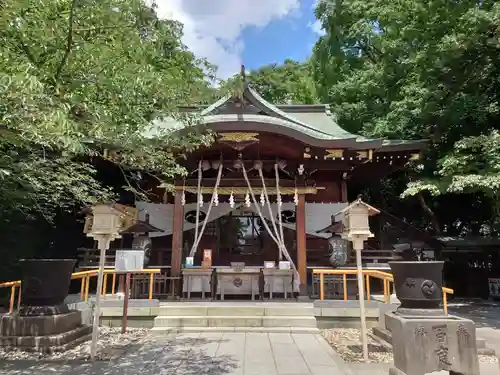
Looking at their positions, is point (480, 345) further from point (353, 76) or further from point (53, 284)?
point (353, 76)

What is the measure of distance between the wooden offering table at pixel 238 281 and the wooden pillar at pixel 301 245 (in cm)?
113

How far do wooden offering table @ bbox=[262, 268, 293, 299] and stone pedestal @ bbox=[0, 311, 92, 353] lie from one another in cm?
448

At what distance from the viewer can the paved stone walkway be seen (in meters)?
4.54

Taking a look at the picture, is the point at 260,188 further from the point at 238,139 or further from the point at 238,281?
the point at 238,281

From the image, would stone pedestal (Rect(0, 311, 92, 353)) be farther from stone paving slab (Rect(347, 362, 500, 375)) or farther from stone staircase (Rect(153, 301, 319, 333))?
stone paving slab (Rect(347, 362, 500, 375))

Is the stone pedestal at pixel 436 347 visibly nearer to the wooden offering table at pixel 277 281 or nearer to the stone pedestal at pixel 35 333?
the stone pedestal at pixel 35 333

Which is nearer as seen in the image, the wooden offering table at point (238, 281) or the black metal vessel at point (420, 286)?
the black metal vessel at point (420, 286)

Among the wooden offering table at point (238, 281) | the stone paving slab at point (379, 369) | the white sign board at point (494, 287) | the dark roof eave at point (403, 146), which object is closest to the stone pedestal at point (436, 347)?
the stone paving slab at point (379, 369)

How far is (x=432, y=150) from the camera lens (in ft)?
35.9

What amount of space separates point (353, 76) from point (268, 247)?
26.7 feet

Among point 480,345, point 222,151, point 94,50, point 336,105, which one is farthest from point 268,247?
point 94,50

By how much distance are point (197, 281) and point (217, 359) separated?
12.8 feet

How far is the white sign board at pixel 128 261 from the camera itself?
18.9 ft

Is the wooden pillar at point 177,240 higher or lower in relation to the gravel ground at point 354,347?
higher
